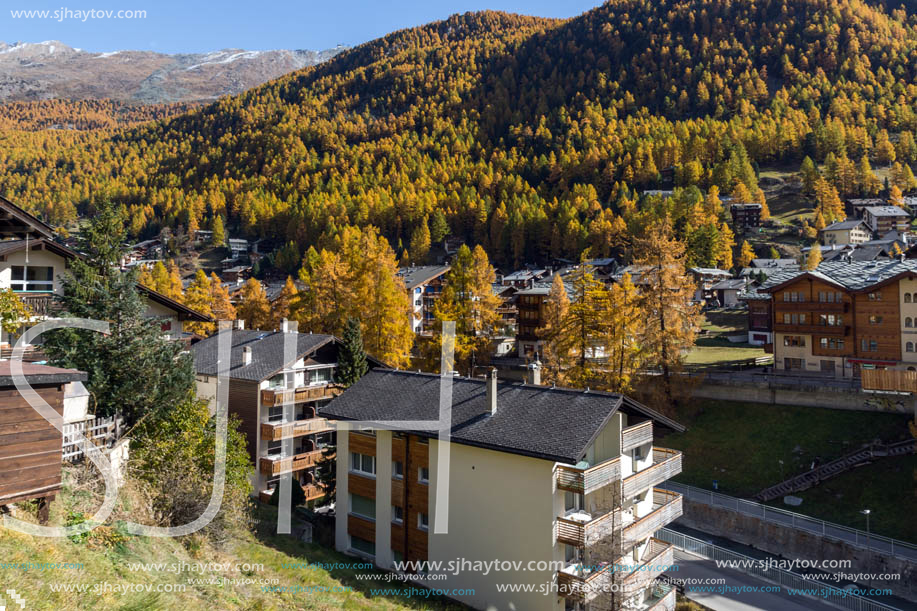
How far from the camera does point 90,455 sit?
51.1 ft

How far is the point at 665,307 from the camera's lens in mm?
41688

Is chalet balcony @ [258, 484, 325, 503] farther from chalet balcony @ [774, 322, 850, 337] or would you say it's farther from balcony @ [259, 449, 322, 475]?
Answer: chalet balcony @ [774, 322, 850, 337]

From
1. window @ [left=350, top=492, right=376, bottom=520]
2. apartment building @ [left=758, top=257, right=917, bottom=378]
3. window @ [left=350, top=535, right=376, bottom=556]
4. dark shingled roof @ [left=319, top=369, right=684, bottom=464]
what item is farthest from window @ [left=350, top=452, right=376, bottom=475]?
apartment building @ [left=758, top=257, right=917, bottom=378]

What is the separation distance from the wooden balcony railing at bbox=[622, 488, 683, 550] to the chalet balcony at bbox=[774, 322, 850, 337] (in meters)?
29.3

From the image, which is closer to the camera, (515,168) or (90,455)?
(90,455)

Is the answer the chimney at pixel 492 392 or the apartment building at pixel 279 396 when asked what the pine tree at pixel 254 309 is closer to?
the apartment building at pixel 279 396

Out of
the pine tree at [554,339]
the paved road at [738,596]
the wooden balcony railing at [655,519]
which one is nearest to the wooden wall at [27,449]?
the wooden balcony railing at [655,519]

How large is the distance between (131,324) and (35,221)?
4.60 meters

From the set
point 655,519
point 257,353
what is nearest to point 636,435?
point 655,519

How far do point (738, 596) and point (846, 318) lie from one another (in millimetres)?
28377

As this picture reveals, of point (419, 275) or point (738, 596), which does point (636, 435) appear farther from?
point (419, 275)

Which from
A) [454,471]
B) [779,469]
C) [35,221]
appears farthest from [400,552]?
[779,469]

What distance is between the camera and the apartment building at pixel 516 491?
2069 centimetres

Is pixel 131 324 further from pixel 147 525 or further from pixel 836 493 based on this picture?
pixel 836 493
